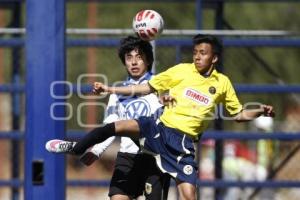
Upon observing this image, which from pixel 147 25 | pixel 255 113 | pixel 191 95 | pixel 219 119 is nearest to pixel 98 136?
pixel 191 95

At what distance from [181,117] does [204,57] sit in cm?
43

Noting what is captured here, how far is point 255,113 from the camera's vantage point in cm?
731

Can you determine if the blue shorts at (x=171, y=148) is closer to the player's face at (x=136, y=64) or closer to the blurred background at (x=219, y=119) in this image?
the player's face at (x=136, y=64)

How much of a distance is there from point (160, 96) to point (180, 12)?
14.4 metres

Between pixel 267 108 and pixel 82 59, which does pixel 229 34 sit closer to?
pixel 267 108

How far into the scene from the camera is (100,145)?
7613 millimetres

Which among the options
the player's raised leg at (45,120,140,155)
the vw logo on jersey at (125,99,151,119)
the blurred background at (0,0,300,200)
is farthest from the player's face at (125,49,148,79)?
the blurred background at (0,0,300,200)

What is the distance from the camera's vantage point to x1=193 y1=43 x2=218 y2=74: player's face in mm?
7289

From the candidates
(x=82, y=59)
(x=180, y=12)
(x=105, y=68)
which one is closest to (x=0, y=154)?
(x=105, y=68)

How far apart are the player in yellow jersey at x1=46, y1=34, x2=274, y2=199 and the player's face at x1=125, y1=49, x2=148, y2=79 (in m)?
0.22

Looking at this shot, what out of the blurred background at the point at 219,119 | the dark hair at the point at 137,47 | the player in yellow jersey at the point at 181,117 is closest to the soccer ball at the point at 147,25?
the dark hair at the point at 137,47

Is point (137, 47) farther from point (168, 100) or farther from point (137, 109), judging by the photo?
point (168, 100)

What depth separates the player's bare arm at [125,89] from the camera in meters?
7.07

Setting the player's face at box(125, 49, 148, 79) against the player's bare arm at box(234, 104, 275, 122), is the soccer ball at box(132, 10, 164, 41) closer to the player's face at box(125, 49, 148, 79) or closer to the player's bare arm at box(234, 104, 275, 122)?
the player's face at box(125, 49, 148, 79)
